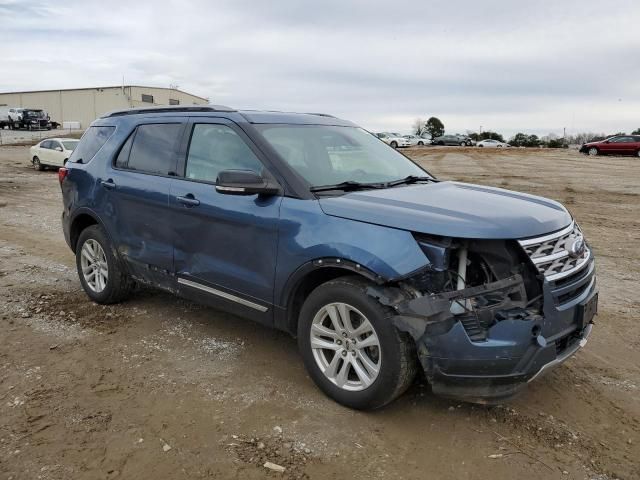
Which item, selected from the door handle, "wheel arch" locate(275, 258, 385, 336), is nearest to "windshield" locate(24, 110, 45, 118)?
the door handle

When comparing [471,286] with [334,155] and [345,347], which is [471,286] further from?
[334,155]

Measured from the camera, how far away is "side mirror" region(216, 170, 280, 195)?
→ 3.62m

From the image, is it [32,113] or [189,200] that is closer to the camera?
[189,200]

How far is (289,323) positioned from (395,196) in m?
1.14

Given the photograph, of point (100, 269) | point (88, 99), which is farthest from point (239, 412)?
point (88, 99)

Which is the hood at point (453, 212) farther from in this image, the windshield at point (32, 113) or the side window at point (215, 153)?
the windshield at point (32, 113)

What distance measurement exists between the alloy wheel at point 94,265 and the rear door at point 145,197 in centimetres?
41

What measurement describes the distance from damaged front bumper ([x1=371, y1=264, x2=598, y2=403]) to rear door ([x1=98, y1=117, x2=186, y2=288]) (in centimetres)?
227

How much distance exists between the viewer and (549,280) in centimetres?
315

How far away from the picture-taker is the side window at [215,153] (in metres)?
4.05

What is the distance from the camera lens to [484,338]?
3.01 m

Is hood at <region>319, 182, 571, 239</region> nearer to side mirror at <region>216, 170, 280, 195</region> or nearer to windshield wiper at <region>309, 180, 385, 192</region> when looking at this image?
windshield wiper at <region>309, 180, 385, 192</region>

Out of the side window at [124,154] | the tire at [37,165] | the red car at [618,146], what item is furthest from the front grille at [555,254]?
the red car at [618,146]

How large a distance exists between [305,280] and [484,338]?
122cm
